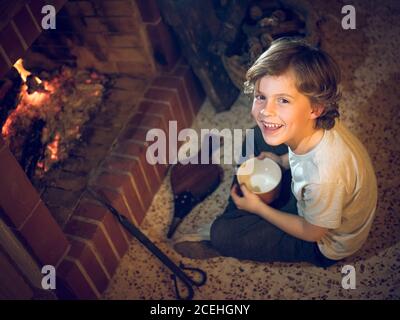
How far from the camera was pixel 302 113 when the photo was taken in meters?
1.18

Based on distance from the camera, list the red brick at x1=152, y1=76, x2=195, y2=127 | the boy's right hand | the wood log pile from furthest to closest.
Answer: the red brick at x1=152, y1=76, x2=195, y2=127 < the wood log pile < the boy's right hand

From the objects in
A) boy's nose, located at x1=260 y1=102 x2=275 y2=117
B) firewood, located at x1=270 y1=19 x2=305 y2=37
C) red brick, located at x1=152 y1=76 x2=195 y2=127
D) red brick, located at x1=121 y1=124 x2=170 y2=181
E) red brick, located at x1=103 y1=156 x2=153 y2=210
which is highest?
firewood, located at x1=270 y1=19 x2=305 y2=37

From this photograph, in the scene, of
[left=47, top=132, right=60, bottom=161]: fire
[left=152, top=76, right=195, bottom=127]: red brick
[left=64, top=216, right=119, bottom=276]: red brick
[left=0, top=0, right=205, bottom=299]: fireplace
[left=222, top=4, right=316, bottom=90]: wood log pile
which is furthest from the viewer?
[left=152, top=76, right=195, bottom=127]: red brick

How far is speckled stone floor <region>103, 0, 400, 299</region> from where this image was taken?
4.93 feet

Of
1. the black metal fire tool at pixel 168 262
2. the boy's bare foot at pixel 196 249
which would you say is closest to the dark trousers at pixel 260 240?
the boy's bare foot at pixel 196 249

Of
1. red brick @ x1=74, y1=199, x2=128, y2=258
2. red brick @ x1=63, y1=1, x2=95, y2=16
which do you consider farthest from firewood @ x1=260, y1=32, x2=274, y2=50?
red brick @ x1=74, y1=199, x2=128, y2=258

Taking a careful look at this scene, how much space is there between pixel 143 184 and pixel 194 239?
1.36 ft

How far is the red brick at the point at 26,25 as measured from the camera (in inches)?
47.1

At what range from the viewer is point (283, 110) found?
1171 millimetres

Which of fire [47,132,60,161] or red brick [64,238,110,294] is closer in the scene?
red brick [64,238,110,294]

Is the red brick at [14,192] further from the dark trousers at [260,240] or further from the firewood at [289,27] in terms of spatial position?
the firewood at [289,27]

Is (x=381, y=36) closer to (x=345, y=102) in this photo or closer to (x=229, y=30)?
(x=345, y=102)

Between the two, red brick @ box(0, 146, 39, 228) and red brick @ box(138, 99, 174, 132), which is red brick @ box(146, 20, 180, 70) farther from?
red brick @ box(0, 146, 39, 228)

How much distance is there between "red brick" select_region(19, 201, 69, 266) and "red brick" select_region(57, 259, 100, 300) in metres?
0.04
